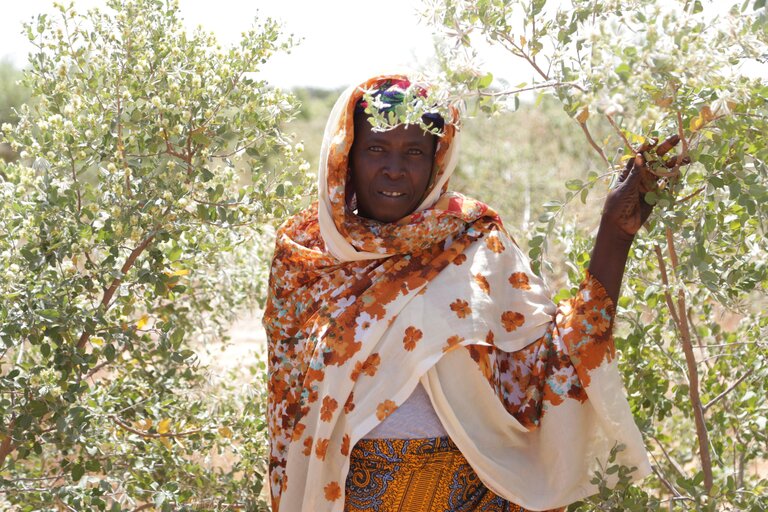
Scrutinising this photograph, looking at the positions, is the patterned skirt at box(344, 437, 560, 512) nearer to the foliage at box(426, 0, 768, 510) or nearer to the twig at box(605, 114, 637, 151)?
the foliage at box(426, 0, 768, 510)

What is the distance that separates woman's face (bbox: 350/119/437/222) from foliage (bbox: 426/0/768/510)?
0.35 metres

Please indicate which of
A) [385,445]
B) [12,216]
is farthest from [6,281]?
[385,445]

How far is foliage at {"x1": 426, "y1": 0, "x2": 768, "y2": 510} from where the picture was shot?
1840mm

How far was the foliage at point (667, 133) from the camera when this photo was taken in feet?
6.04

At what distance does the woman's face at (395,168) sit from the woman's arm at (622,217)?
1.74 feet

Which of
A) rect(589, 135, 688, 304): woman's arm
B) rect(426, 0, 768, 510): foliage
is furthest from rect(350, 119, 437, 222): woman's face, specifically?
rect(589, 135, 688, 304): woman's arm

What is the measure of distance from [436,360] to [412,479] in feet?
1.02

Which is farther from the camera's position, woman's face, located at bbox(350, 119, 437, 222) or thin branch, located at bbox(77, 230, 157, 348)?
thin branch, located at bbox(77, 230, 157, 348)

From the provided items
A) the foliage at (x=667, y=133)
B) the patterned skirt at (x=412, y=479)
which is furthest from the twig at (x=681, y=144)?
the patterned skirt at (x=412, y=479)

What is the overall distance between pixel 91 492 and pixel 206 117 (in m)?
1.15

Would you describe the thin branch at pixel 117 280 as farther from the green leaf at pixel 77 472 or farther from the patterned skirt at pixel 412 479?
the patterned skirt at pixel 412 479

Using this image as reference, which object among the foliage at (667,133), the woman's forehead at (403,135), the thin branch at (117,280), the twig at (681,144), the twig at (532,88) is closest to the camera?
the foliage at (667,133)

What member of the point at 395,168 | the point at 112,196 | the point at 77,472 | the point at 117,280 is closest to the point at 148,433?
the point at 77,472

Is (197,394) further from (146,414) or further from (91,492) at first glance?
(91,492)
